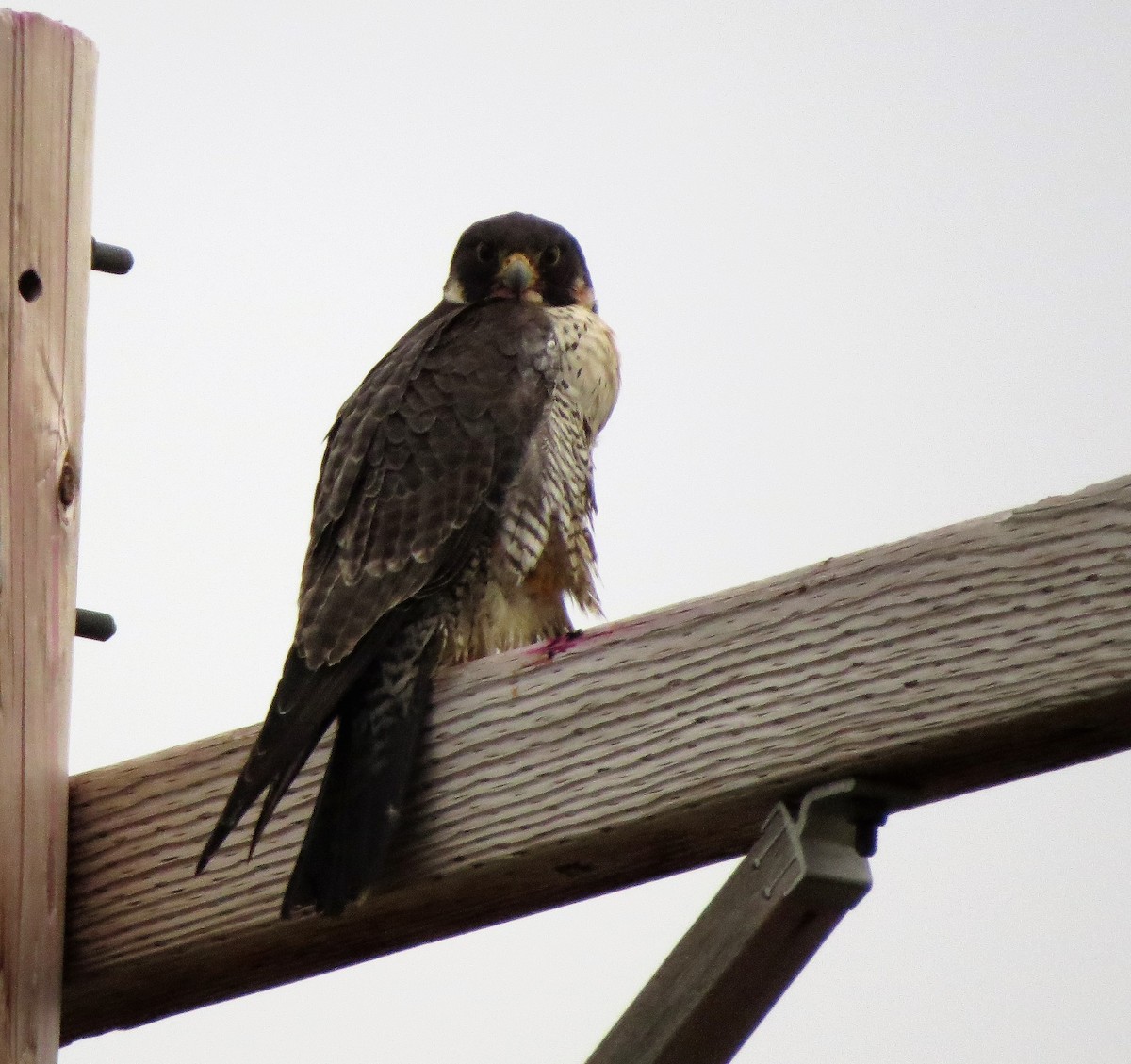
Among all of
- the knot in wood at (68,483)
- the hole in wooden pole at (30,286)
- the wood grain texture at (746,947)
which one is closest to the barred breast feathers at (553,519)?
the knot in wood at (68,483)

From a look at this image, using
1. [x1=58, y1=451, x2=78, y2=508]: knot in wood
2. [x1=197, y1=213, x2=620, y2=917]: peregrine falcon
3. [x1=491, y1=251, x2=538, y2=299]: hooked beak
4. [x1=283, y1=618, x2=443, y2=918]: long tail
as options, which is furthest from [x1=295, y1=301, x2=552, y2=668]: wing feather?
[x1=491, y1=251, x2=538, y2=299]: hooked beak

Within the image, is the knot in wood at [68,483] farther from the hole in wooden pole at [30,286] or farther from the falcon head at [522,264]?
the falcon head at [522,264]

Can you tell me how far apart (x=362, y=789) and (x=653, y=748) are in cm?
37

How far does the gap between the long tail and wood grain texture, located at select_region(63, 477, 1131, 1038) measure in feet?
0.11

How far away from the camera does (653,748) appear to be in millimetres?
1841

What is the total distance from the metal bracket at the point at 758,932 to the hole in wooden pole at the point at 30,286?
1.11 metres

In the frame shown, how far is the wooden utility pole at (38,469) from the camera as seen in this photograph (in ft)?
6.95

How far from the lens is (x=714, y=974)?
1.67 m

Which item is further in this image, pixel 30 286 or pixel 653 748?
pixel 30 286

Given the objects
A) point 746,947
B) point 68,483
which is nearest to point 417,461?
point 68,483

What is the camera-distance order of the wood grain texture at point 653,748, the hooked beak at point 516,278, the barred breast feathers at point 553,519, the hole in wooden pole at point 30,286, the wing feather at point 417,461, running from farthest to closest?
the hooked beak at point 516,278, the barred breast feathers at point 553,519, the wing feather at point 417,461, the hole in wooden pole at point 30,286, the wood grain texture at point 653,748

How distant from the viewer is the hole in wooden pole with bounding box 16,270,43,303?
89.2 inches

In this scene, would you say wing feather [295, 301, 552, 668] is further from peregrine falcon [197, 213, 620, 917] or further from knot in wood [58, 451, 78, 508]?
knot in wood [58, 451, 78, 508]

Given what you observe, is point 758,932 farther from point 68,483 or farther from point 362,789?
point 68,483
